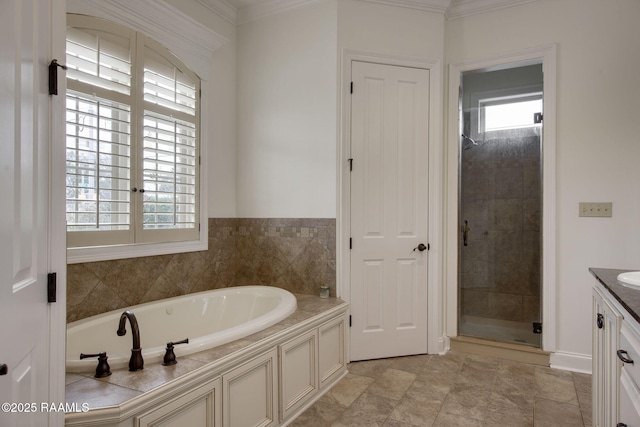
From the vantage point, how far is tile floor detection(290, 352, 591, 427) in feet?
7.14

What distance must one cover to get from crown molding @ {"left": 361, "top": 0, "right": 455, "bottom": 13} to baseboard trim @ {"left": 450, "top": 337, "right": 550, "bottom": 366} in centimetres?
280

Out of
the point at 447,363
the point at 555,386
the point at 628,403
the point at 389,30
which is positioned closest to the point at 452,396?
the point at 447,363

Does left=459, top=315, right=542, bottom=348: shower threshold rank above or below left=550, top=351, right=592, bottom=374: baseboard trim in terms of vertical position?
above

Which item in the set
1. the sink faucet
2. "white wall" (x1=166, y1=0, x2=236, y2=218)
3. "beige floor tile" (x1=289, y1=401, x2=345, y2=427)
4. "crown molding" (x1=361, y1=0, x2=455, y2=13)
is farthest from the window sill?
"crown molding" (x1=361, y1=0, x2=455, y2=13)

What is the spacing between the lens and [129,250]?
2.51m

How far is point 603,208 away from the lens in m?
2.80

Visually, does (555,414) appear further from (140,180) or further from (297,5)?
(297,5)

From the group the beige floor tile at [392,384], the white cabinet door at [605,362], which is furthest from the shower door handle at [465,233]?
the white cabinet door at [605,362]

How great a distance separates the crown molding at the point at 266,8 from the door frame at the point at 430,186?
Answer: 632mm

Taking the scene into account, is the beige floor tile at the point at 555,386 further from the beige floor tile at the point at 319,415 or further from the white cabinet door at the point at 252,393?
the white cabinet door at the point at 252,393

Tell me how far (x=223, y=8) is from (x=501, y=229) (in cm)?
329

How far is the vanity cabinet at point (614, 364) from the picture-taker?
3.89 feet

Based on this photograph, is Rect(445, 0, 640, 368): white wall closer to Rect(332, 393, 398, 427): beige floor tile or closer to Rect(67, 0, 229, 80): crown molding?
Rect(332, 393, 398, 427): beige floor tile

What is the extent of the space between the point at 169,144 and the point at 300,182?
1057mm
